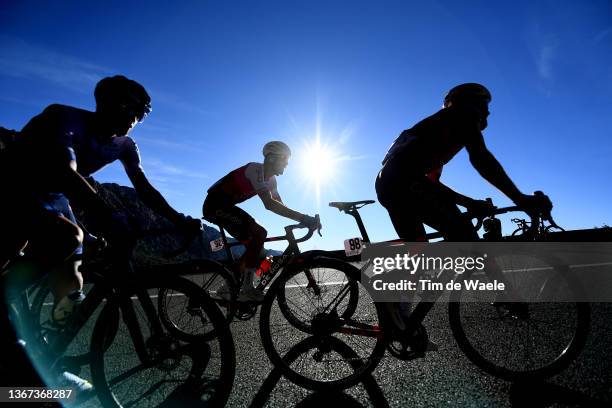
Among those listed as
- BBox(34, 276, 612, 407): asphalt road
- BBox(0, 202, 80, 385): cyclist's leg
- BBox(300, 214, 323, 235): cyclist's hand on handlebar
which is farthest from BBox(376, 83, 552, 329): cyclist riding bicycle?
BBox(0, 202, 80, 385): cyclist's leg

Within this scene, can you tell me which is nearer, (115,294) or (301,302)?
(115,294)

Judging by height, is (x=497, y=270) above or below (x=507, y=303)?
above

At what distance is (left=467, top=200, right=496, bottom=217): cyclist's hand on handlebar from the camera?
7.84 feet

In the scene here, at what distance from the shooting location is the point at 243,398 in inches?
83.0

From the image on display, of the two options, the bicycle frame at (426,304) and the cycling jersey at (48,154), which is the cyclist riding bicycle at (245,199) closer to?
the cycling jersey at (48,154)

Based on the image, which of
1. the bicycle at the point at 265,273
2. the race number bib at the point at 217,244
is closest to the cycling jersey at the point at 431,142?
the bicycle at the point at 265,273

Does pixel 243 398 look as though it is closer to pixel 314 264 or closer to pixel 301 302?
pixel 314 264

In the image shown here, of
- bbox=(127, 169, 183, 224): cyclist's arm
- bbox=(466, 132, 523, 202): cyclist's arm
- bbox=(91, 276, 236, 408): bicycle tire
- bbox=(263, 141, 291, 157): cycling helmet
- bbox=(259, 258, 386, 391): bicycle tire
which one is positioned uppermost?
bbox=(263, 141, 291, 157): cycling helmet

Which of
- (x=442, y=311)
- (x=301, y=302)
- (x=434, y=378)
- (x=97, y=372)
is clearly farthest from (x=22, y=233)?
(x=442, y=311)

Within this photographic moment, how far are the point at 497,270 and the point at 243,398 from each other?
2.16 meters

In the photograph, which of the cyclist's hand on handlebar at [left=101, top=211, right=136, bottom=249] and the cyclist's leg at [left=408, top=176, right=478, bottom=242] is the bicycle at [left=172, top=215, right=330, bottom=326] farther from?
the cyclist's hand on handlebar at [left=101, top=211, right=136, bottom=249]

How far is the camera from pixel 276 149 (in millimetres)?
4777

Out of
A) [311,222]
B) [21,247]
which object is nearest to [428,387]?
[311,222]

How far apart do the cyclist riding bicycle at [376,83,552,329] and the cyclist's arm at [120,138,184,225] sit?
6.81 ft
